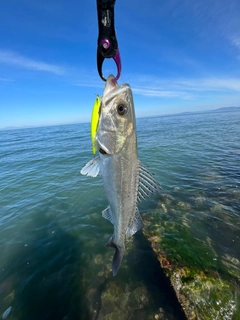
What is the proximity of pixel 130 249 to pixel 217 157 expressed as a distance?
16.2 m

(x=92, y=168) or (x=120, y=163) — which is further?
(x=92, y=168)

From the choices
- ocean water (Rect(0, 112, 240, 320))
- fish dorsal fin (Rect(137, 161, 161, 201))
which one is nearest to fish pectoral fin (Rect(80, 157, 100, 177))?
fish dorsal fin (Rect(137, 161, 161, 201))

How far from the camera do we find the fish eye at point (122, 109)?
243cm

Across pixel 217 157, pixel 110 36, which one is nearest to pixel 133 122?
pixel 110 36

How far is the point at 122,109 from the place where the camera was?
246 centimetres

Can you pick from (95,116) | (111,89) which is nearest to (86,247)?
(95,116)

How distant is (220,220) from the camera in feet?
29.3

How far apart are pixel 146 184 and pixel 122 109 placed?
4.31ft

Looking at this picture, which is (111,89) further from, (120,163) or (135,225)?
(135,225)

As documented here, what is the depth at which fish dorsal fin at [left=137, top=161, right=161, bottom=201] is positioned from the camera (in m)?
3.02

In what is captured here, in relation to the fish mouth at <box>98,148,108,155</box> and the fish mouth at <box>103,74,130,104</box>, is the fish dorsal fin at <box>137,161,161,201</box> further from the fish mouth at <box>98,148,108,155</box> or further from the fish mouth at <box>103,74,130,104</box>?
the fish mouth at <box>103,74,130,104</box>

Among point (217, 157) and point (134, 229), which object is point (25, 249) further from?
point (217, 157)

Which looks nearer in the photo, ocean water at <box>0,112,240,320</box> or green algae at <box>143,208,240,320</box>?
green algae at <box>143,208,240,320</box>

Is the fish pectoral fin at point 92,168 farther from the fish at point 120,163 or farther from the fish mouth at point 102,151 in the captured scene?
the fish mouth at point 102,151
